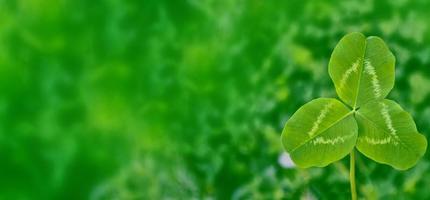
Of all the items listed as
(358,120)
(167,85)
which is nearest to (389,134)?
(358,120)

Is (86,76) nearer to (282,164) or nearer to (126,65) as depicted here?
(126,65)

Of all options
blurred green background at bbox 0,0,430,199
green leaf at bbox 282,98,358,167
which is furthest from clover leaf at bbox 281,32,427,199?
blurred green background at bbox 0,0,430,199

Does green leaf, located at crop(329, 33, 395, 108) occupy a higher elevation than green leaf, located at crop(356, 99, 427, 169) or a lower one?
higher

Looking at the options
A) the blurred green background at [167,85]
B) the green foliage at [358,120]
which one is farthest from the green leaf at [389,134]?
the blurred green background at [167,85]

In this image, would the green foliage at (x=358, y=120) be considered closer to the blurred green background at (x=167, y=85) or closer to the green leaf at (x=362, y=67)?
the green leaf at (x=362, y=67)

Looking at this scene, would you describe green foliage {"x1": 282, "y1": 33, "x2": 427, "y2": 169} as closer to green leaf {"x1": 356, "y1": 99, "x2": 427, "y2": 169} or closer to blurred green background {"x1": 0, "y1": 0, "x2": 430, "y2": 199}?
green leaf {"x1": 356, "y1": 99, "x2": 427, "y2": 169}
